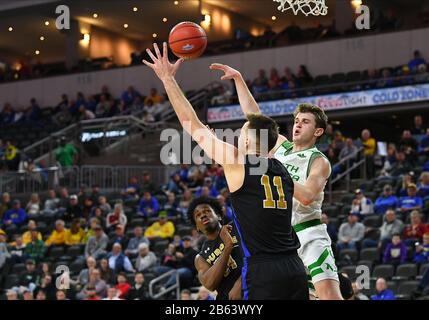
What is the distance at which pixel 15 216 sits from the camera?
25.0m

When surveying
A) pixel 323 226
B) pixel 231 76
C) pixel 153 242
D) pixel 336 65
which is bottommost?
pixel 153 242

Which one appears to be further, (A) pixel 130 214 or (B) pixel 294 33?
(B) pixel 294 33

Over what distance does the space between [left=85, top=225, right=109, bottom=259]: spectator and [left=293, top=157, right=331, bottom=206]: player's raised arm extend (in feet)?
45.0

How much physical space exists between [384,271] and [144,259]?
5.24 meters

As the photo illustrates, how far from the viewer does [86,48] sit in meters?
37.3

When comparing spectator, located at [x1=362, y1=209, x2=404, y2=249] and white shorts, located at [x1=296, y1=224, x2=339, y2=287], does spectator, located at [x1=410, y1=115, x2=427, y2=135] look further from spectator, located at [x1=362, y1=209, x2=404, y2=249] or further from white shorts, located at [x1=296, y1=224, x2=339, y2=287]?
white shorts, located at [x1=296, y1=224, x2=339, y2=287]

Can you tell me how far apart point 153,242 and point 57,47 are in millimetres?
22327

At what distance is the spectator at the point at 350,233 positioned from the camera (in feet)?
60.3

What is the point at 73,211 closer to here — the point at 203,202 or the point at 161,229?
the point at 161,229

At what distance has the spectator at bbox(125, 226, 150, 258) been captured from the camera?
817 inches

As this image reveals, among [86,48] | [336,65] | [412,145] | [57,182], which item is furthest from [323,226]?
[86,48]

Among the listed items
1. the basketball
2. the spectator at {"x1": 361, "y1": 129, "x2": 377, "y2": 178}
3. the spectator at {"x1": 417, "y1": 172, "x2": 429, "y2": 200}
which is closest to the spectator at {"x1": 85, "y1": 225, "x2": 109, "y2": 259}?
the spectator at {"x1": 361, "y1": 129, "x2": 377, "y2": 178}
